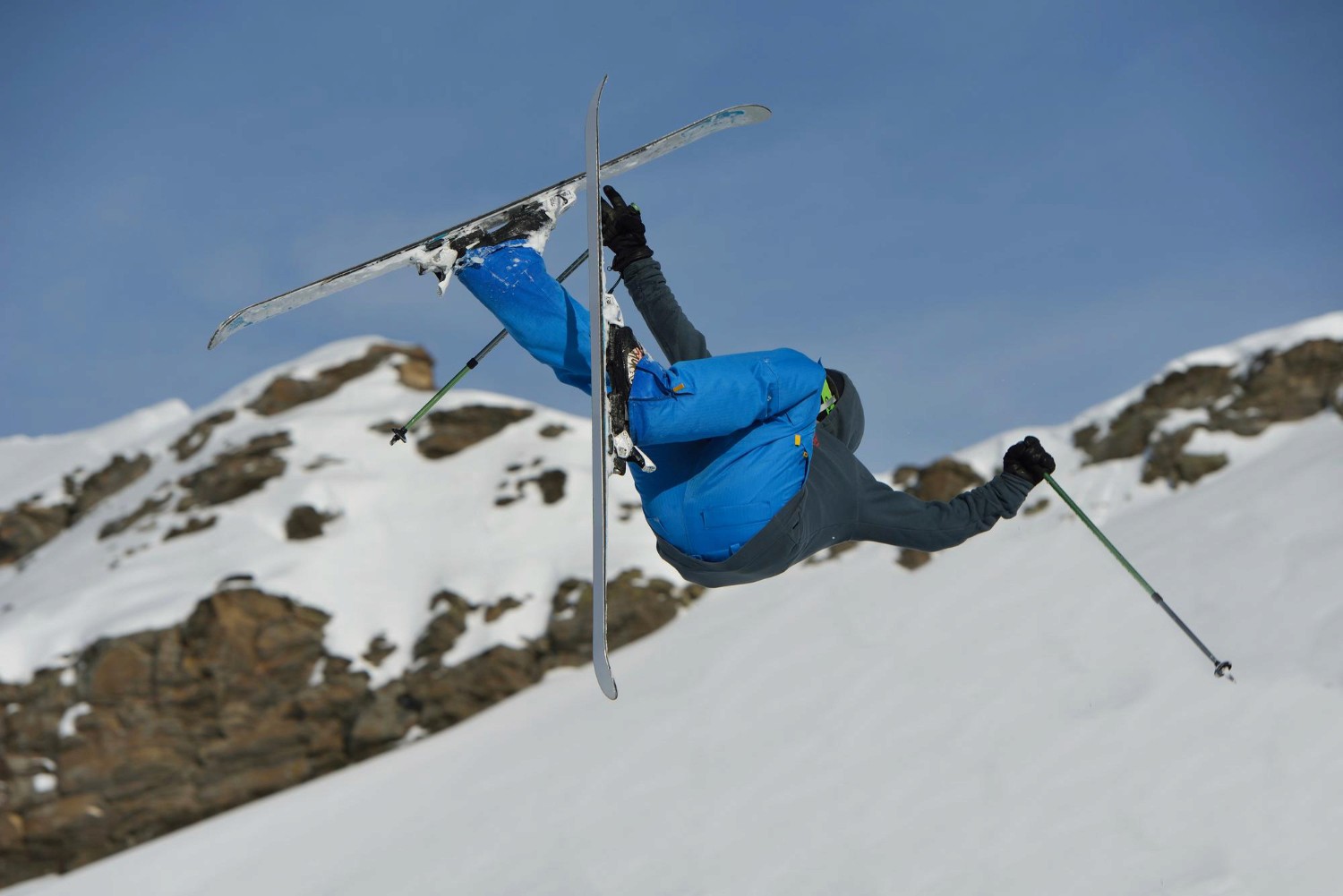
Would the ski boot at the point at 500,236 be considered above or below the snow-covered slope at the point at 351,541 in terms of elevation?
below

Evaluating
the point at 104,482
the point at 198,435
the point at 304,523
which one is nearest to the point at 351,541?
the point at 304,523

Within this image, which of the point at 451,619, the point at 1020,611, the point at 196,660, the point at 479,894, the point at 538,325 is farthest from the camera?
the point at 451,619

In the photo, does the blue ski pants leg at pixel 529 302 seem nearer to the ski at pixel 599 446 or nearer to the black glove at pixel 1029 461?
the ski at pixel 599 446

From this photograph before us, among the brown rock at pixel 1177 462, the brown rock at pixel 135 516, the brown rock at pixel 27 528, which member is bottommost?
the brown rock at pixel 1177 462

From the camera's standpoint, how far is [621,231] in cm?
412

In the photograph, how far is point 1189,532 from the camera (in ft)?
45.1

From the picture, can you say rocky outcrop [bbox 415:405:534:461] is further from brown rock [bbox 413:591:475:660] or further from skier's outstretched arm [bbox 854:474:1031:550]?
skier's outstretched arm [bbox 854:474:1031:550]

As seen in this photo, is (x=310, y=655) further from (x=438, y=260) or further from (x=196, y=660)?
(x=438, y=260)

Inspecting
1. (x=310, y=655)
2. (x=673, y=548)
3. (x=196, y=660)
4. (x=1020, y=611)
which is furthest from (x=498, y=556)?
(x=673, y=548)

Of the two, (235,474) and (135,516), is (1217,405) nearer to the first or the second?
(235,474)

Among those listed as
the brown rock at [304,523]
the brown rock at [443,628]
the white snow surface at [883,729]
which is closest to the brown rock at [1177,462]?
the white snow surface at [883,729]

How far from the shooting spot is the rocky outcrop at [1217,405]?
23938mm

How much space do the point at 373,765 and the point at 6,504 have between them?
1696cm

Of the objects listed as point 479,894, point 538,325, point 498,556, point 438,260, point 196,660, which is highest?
point 498,556
